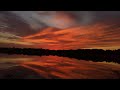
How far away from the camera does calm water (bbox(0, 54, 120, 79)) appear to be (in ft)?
11.2

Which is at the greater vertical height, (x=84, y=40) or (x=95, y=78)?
(x=84, y=40)

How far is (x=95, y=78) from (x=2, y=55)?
1372mm

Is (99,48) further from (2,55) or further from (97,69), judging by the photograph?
(2,55)

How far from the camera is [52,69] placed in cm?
343

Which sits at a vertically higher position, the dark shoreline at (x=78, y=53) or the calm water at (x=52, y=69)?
the dark shoreline at (x=78, y=53)

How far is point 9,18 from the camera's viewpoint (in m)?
3.50

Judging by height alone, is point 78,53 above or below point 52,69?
above

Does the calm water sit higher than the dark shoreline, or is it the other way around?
the dark shoreline

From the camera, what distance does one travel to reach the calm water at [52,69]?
3.42 meters
